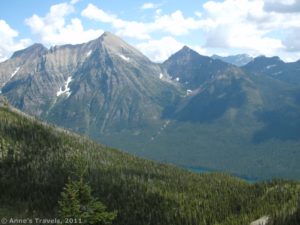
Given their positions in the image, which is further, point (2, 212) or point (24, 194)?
point (24, 194)

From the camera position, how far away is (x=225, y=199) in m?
199

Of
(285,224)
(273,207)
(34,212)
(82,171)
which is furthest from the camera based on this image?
(34,212)

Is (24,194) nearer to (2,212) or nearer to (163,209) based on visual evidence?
(2,212)

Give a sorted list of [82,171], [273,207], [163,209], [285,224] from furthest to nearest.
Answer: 1. [163,209]
2. [273,207]
3. [285,224]
4. [82,171]

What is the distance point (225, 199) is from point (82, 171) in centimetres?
13633

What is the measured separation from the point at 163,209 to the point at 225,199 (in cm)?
2592

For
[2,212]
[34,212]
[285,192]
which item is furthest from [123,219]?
[285,192]

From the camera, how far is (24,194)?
656 feet

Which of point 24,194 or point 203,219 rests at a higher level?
point 24,194

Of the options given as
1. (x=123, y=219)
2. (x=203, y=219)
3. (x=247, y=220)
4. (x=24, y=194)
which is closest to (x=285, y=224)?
(x=247, y=220)

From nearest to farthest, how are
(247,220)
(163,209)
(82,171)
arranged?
(82,171) < (247,220) < (163,209)

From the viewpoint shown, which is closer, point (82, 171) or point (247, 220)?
point (82, 171)

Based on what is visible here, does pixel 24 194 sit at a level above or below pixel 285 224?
above

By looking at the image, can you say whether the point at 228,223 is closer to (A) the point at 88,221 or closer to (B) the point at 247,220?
(B) the point at 247,220
